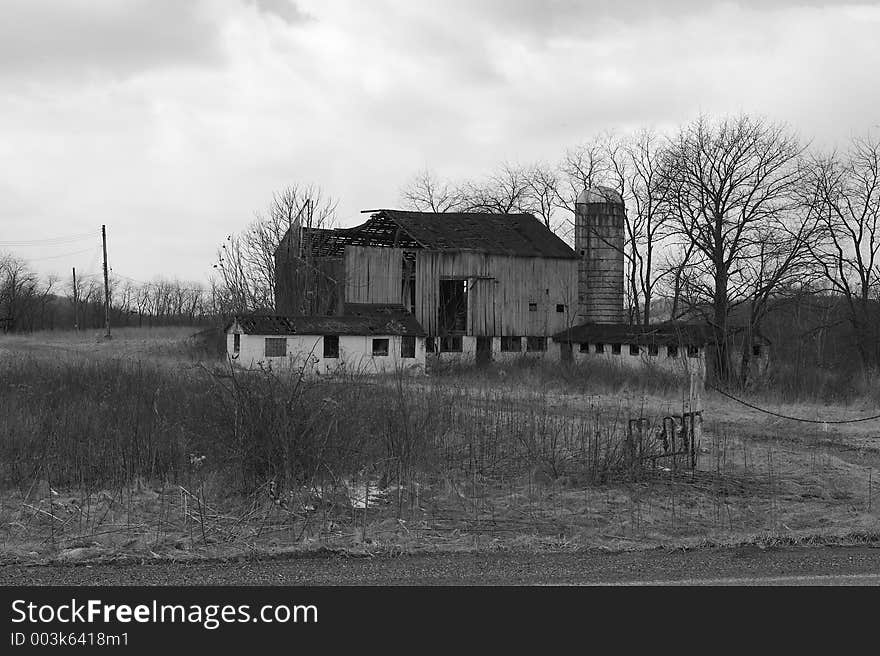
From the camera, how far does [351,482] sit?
10.8 m

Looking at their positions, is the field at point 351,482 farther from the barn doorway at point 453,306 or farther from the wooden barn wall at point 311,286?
the barn doorway at point 453,306

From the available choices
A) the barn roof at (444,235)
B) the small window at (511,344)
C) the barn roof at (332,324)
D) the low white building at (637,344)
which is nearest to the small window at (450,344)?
the small window at (511,344)

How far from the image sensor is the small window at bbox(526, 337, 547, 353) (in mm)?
44312

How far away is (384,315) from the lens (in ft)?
129

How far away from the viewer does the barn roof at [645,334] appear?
124 ft

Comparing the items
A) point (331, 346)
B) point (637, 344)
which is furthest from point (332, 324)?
point (637, 344)

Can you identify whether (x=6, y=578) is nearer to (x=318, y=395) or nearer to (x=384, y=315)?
(x=318, y=395)

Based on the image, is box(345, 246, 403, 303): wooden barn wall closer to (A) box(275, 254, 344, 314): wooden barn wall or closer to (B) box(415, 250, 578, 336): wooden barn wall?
(A) box(275, 254, 344, 314): wooden barn wall

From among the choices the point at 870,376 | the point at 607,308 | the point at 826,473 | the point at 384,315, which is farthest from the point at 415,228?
the point at 826,473

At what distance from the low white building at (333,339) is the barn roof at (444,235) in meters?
5.21

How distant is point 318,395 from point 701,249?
30.2m

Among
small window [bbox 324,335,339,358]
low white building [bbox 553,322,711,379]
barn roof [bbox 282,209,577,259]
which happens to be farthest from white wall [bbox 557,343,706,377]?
small window [bbox 324,335,339,358]

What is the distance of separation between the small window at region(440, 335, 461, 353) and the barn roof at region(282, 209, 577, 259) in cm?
Result: 431

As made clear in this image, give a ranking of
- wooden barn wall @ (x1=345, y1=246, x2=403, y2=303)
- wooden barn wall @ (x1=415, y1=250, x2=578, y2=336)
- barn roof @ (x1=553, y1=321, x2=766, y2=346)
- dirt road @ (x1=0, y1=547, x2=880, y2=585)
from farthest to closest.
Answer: wooden barn wall @ (x1=415, y1=250, x2=578, y2=336), wooden barn wall @ (x1=345, y1=246, x2=403, y2=303), barn roof @ (x1=553, y1=321, x2=766, y2=346), dirt road @ (x1=0, y1=547, x2=880, y2=585)
